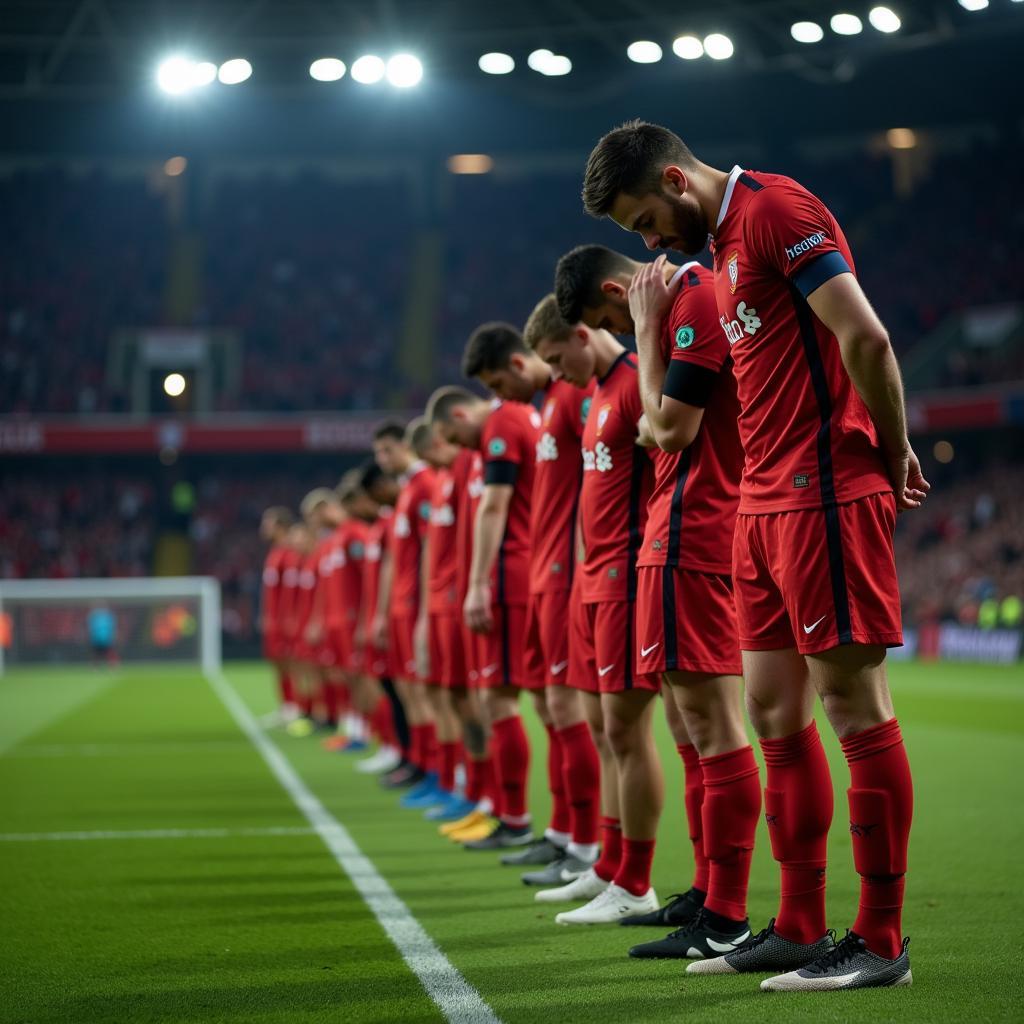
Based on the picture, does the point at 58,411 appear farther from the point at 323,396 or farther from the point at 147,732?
the point at 147,732

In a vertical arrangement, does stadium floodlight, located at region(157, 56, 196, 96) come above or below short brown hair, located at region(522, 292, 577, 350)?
above

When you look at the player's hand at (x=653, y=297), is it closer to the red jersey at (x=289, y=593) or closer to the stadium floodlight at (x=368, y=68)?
the red jersey at (x=289, y=593)

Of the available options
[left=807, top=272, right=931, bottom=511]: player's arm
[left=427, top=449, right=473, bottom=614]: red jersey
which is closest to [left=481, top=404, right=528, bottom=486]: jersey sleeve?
[left=427, top=449, right=473, bottom=614]: red jersey

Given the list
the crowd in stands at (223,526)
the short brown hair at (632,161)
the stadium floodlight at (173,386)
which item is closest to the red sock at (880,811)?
the short brown hair at (632,161)

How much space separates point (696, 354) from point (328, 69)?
25.3 meters

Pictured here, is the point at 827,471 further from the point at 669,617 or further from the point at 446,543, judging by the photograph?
the point at 446,543

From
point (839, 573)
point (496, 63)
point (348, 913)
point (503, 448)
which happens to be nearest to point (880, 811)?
point (839, 573)

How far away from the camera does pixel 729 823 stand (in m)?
4.33

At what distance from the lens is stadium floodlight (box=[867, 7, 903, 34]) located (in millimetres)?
24422

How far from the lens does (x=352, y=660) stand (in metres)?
12.8

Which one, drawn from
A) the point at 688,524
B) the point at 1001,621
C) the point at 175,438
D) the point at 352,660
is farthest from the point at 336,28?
the point at 688,524

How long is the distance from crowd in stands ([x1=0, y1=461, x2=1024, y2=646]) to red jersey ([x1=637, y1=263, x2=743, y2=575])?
26262 millimetres

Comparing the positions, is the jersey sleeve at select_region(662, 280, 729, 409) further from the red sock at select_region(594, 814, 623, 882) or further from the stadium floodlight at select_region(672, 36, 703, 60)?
the stadium floodlight at select_region(672, 36, 703, 60)

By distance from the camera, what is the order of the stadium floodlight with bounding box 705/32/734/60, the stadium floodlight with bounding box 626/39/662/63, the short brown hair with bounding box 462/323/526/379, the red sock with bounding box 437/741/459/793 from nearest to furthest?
the short brown hair with bounding box 462/323/526/379, the red sock with bounding box 437/741/459/793, the stadium floodlight with bounding box 705/32/734/60, the stadium floodlight with bounding box 626/39/662/63
